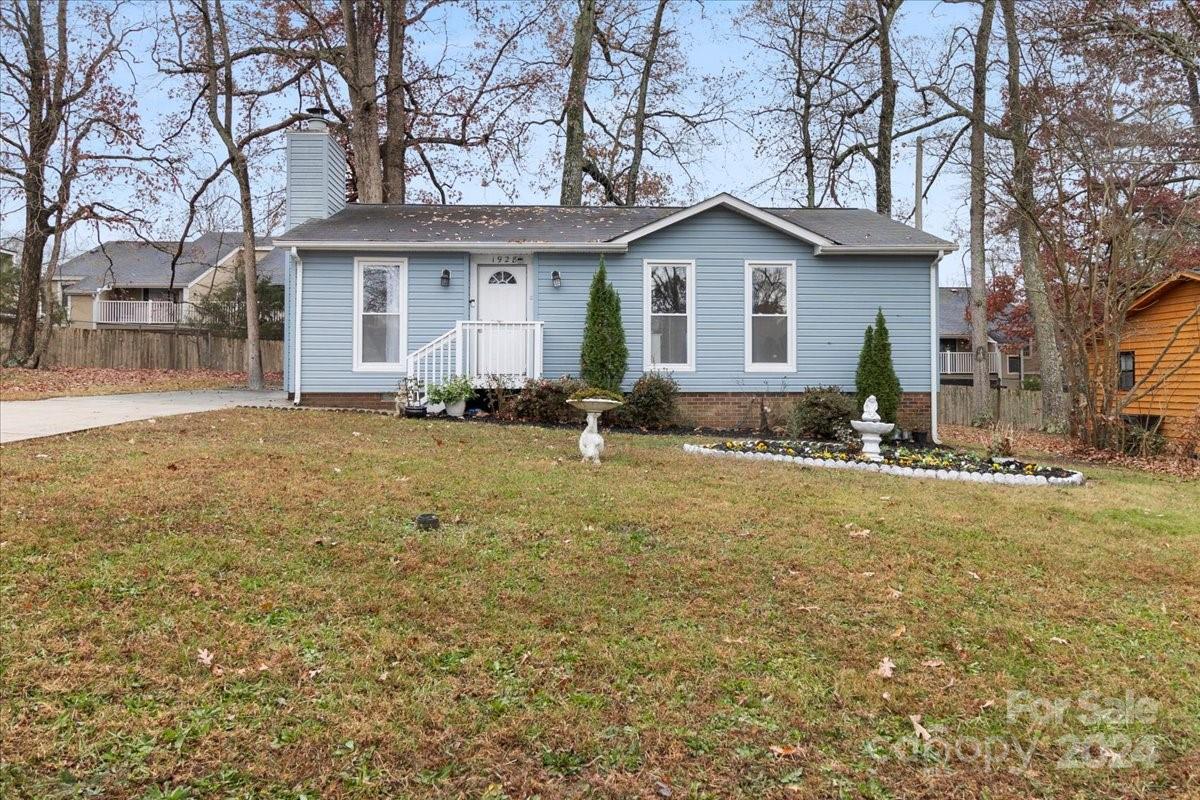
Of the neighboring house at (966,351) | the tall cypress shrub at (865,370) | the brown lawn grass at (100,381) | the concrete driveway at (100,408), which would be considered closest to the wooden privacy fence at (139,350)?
the brown lawn grass at (100,381)

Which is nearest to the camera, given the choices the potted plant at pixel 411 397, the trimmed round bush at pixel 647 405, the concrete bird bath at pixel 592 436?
the concrete bird bath at pixel 592 436

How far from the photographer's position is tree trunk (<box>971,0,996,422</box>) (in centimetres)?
1870

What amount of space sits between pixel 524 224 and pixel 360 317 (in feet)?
11.0

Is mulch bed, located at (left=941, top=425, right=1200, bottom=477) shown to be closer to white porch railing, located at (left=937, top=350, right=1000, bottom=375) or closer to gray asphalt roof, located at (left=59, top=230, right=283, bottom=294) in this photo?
white porch railing, located at (left=937, top=350, right=1000, bottom=375)

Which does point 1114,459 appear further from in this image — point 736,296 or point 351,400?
point 351,400

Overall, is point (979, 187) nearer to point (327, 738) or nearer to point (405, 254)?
point (405, 254)

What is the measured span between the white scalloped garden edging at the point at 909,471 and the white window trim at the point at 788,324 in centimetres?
377

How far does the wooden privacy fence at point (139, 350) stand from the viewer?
21.6 meters

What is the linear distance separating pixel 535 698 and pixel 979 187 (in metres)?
19.2

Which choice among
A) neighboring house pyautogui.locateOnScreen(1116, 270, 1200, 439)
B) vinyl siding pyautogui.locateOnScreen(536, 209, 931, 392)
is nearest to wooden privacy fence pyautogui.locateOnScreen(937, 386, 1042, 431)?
neighboring house pyautogui.locateOnScreen(1116, 270, 1200, 439)

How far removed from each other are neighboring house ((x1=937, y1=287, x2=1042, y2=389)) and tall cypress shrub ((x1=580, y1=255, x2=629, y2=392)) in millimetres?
26014

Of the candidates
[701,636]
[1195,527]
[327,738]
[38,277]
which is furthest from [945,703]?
[38,277]

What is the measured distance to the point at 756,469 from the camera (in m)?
7.60

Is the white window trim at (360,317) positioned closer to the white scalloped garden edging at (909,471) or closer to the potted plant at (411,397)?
the potted plant at (411,397)
